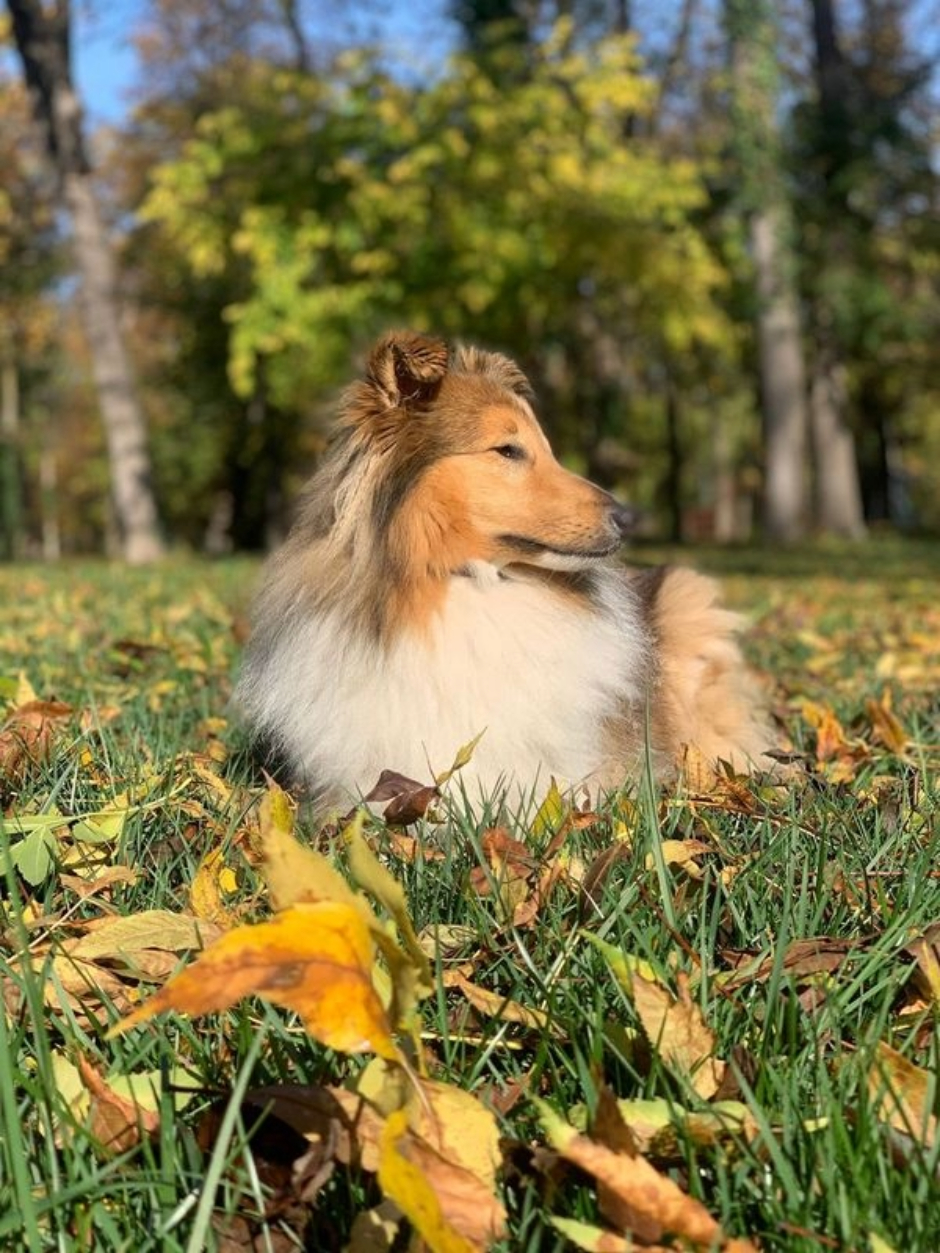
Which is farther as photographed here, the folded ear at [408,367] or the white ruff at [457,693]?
the folded ear at [408,367]

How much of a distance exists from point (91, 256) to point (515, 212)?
6021 millimetres

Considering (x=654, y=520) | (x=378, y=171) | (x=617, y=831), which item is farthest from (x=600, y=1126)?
(x=654, y=520)

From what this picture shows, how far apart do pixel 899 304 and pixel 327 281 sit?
1065 centimetres

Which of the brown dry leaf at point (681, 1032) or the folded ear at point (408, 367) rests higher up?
the folded ear at point (408, 367)

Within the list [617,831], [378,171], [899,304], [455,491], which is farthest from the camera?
[899,304]

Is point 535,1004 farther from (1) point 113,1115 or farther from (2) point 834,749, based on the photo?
(2) point 834,749

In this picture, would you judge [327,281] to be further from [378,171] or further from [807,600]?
[807,600]

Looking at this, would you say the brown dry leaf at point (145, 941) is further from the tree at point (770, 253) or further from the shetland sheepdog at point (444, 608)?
the tree at point (770, 253)

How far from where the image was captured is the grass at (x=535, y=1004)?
1432 mm

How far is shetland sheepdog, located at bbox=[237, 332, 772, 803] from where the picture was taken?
3.18 metres

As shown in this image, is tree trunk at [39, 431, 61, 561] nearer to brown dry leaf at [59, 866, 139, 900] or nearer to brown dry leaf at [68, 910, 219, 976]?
brown dry leaf at [59, 866, 139, 900]

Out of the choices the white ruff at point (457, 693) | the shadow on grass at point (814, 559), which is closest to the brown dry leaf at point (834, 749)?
the white ruff at point (457, 693)

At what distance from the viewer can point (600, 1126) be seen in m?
1.46

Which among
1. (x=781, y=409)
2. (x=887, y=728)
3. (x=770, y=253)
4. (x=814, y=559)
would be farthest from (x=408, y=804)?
(x=781, y=409)
